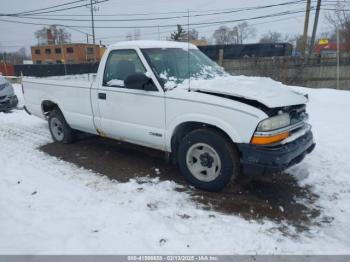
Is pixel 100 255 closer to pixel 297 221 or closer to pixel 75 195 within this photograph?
pixel 75 195

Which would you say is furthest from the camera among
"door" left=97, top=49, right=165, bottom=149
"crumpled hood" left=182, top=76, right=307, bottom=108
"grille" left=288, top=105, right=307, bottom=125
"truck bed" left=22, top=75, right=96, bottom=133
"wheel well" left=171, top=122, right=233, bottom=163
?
"truck bed" left=22, top=75, right=96, bottom=133

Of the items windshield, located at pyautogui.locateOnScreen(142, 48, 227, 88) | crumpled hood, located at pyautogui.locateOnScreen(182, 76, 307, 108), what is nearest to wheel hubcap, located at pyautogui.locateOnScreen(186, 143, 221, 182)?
crumpled hood, located at pyautogui.locateOnScreen(182, 76, 307, 108)

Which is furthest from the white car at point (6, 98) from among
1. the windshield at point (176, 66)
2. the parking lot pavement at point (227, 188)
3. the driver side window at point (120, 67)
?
the windshield at point (176, 66)

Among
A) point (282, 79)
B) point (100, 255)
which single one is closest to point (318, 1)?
A: point (282, 79)

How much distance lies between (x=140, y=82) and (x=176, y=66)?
77 centimetres

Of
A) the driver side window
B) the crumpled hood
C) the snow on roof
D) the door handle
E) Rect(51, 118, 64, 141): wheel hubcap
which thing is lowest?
Rect(51, 118, 64, 141): wheel hubcap

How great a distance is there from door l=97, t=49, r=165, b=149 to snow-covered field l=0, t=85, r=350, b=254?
75 cm

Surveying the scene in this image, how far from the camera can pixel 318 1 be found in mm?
19984

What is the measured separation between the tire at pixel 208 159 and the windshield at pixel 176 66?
2.80ft

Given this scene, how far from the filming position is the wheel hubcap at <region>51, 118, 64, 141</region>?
6.17 m

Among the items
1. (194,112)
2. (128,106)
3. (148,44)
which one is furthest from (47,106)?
(194,112)

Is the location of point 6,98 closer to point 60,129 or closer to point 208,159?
point 60,129

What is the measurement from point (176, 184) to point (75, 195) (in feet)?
4.44

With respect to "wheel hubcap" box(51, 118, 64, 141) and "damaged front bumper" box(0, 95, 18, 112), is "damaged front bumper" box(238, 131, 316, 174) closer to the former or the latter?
"wheel hubcap" box(51, 118, 64, 141)
